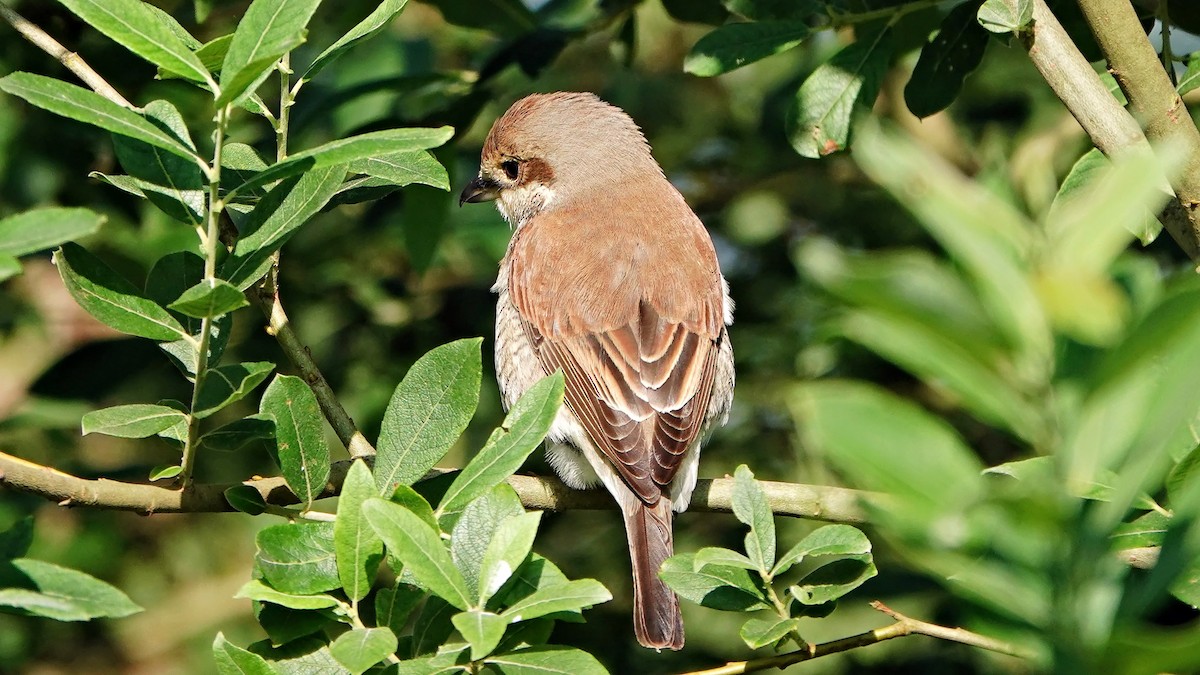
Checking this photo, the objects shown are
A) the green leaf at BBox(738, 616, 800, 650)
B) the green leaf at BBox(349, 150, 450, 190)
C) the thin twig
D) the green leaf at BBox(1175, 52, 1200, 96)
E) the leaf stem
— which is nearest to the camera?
the leaf stem

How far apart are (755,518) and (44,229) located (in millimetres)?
1218

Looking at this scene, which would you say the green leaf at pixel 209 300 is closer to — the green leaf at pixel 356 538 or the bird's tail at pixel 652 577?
the green leaf at pixel 356 538

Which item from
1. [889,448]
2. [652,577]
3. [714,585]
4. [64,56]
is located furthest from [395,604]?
[652,577]

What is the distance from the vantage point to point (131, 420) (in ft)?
7.15

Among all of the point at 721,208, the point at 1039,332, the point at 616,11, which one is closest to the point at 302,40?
the point at 1039,332

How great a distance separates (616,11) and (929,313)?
3.18 m

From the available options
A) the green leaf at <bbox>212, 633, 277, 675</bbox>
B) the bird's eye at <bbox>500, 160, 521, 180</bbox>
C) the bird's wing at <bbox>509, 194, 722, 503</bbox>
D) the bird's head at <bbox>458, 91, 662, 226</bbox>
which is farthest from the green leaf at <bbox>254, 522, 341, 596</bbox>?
the bird's eye at <bbox>500, 160, 521, 180</bbox>

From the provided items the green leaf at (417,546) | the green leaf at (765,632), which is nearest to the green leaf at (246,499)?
the green leaf at (417,546)

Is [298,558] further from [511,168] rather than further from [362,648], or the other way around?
[511,168]

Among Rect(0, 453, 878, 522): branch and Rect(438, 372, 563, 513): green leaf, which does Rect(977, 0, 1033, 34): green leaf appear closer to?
Rect(0, 453, 878, 522): branch

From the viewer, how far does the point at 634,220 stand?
173 inches

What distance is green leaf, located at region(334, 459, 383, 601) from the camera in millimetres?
1848

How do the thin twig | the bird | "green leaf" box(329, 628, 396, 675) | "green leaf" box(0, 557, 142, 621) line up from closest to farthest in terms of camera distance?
"green leaf" box(0, 557, 142, 621) < "green leaf" box(329, 628, 396, 675) < the thin twig < the bird

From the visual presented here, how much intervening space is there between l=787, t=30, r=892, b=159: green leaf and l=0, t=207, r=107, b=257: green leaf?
2049mm
